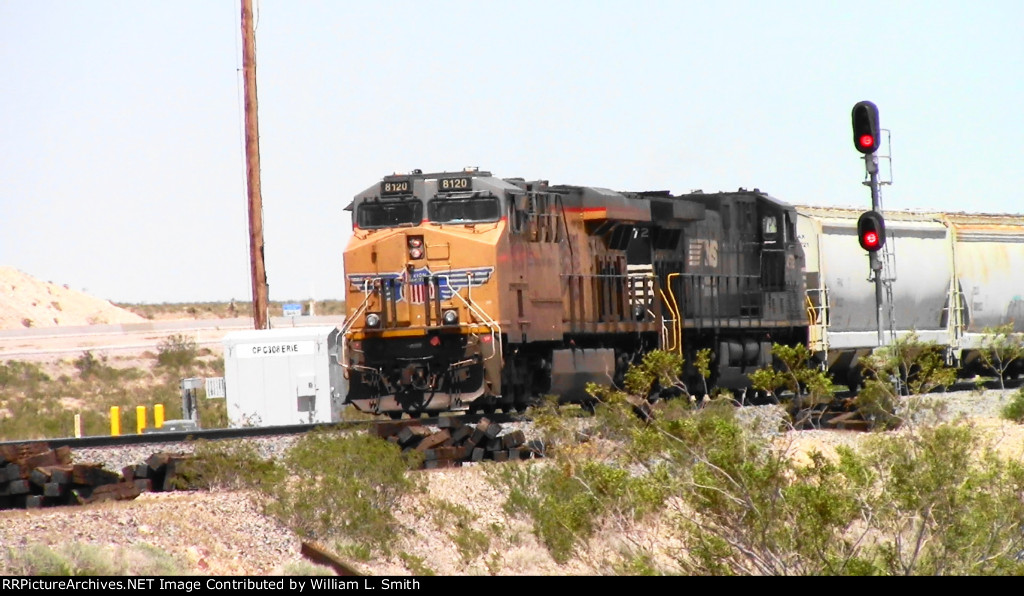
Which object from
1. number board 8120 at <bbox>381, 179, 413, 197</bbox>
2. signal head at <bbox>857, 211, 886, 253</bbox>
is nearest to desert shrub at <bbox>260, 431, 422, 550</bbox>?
signal head at <bbox>857, 211, 886, 253</bbox>

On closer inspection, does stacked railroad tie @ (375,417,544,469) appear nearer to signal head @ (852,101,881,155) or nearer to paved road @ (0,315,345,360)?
signal head @ (852,101,881,155)

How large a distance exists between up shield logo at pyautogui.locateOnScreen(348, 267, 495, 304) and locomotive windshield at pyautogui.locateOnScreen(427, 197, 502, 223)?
0.77 m

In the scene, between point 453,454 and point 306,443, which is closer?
point 306,443

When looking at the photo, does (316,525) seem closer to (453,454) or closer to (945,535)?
(453,454)

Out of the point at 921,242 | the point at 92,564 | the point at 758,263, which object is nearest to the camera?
the point at 92,564

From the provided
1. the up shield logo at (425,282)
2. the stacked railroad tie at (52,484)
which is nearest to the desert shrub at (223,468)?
the stacked railroad tie at (52,484)

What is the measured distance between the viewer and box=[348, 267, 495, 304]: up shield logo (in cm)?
2097

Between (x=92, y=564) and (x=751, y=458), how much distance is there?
190 inches

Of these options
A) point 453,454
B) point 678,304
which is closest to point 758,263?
point 678,304

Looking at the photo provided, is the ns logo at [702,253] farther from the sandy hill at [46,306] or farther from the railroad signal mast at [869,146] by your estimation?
the sandy hill at [46,306]

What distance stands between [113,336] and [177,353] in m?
14.4

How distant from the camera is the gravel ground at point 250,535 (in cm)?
1139

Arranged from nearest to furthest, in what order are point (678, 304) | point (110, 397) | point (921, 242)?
point (678, 304) < point (921, 242) < point (110, 397)

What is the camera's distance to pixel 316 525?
13023 mm
